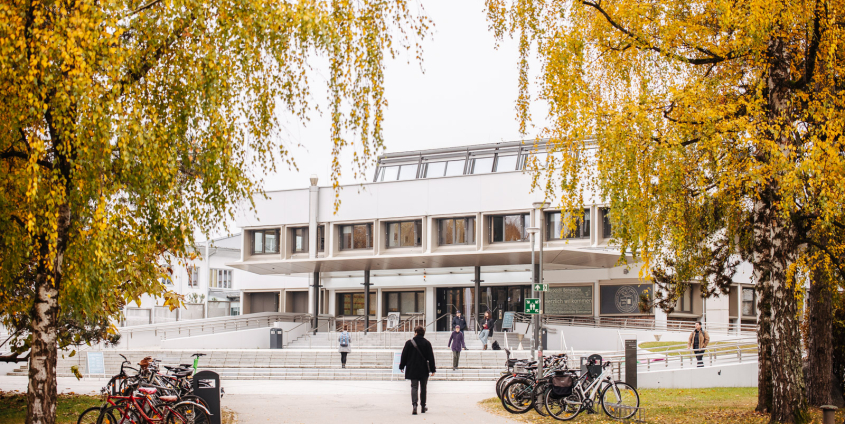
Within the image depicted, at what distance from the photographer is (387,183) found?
37969mm

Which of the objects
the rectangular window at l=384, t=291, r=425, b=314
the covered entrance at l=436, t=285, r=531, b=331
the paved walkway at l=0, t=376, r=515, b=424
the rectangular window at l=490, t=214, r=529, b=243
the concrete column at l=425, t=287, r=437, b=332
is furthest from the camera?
the rectangular window at l=384, t=291, r=425, b=314

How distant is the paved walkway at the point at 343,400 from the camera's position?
13117 millimetres

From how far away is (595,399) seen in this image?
12766 mm

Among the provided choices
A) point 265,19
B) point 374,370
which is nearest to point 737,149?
point 265,19

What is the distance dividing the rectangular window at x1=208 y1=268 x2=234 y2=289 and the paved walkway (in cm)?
4867

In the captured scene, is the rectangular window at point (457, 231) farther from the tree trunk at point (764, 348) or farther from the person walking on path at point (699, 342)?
the tree trunk at point (764, 348)

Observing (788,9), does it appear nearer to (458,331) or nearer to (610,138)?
(610,138)

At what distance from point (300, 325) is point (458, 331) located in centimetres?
→ 1604

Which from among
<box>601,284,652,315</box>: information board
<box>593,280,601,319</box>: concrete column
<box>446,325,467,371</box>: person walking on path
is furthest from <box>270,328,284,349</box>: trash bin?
<box>601,284,652,315</box>: information board

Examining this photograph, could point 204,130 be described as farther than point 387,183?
No

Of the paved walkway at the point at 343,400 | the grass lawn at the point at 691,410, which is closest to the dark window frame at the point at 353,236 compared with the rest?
the paved walkway at the point at 343,400

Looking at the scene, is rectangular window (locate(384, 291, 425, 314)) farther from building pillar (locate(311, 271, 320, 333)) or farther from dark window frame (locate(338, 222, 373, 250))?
dark window frame (locate(338, 222, 373, 250))

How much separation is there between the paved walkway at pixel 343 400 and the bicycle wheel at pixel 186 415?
2428 millimetres

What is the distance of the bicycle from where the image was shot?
12.7 metres
